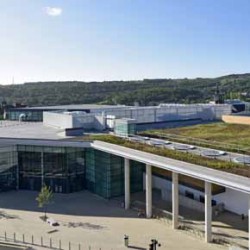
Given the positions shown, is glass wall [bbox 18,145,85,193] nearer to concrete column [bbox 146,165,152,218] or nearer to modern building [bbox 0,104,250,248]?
modern building [bbox 0,104,250,248]

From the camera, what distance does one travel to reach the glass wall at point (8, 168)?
50.9m

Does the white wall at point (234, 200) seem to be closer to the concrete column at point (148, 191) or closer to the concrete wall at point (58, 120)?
the concrete column at point (148, 191)

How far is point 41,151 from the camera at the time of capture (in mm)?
50438

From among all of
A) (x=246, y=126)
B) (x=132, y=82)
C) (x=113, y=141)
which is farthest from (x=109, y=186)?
(x=132, y=82)

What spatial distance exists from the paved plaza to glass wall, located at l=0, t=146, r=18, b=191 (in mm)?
3622

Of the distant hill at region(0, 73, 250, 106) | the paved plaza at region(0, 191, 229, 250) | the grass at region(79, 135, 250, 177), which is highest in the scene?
the distant hill at region(0, 73, 250, 106)

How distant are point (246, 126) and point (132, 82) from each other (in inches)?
5247

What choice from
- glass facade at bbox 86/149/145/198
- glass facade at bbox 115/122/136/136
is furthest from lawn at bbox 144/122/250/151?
glass facade at bbox 86/149/145/198

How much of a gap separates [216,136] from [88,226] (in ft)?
62.7

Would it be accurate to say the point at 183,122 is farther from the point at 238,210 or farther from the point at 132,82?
the point at 132,82

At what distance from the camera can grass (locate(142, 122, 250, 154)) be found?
4177cm

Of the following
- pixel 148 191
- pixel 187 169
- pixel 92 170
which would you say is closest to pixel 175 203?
pixel 148 191

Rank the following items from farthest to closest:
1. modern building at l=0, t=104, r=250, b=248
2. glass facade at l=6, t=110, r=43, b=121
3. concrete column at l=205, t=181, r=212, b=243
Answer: glass facade at l=6, t=110, r=43, b=121 < modern building at l=0, t=104, r=250, b=248 < concrete column at l=205, t=181, r=212, b=243

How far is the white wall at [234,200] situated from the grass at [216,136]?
4048 mm
